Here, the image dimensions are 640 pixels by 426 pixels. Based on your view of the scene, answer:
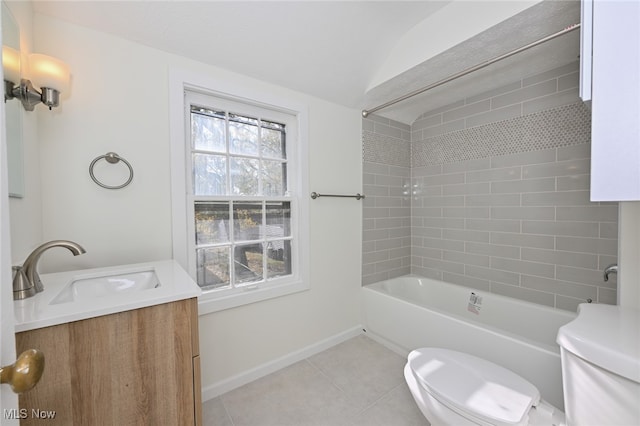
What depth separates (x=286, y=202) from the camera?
6.97 feet

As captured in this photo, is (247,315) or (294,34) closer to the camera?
(294,34)

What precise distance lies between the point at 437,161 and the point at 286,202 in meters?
1.65

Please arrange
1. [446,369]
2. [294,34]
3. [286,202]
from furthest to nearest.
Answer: [286,202] < [294,34] < [446,369]

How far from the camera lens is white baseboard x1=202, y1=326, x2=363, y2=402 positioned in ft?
5.58

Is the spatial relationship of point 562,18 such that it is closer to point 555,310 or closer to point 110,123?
point 555,310

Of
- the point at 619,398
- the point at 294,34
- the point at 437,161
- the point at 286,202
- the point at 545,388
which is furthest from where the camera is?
the point at 437,161

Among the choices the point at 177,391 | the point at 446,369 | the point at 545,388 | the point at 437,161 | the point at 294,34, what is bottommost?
the point at 545,388

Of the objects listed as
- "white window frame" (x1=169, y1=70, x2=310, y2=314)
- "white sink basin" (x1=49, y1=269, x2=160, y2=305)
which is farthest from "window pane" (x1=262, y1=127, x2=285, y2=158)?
"white sink basin" (x1=49, y1=269, x2=160, y2=305)

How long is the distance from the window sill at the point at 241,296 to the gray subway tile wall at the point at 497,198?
81cm

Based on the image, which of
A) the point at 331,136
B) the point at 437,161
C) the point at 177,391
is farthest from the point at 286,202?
the point at 437,161

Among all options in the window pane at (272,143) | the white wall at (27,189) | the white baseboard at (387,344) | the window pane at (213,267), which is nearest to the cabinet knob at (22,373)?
the white wall at (27,189)

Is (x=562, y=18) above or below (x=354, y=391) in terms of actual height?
above

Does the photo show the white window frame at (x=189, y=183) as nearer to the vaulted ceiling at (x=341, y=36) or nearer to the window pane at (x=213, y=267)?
the window pane at (x=213, y=267)

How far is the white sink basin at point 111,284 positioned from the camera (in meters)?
1.11
